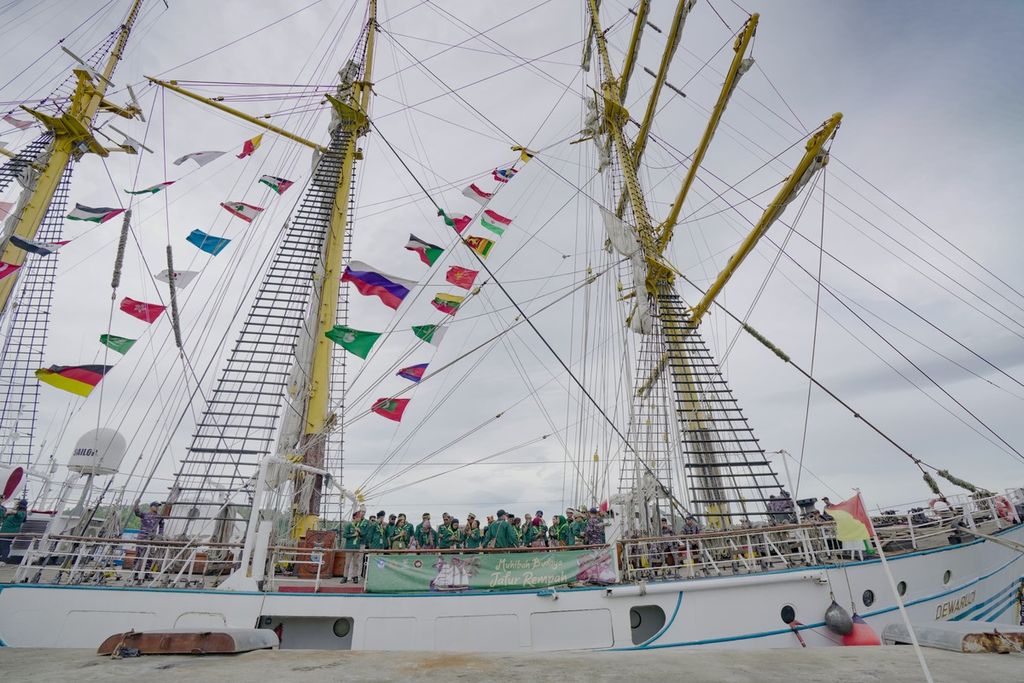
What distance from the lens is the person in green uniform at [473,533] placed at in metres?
10.1

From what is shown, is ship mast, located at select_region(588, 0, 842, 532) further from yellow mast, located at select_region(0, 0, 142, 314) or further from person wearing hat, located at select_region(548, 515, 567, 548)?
yellow mast, located at select_region(0, 0, 142, 314)

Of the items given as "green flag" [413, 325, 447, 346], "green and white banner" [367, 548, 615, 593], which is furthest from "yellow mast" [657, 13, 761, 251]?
"green and white banner" [367, 548, 615, 593]

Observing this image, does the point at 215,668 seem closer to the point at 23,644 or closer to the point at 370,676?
the point at 370,676

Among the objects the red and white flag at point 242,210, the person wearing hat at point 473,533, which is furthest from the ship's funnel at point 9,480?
the person wearing hat at point 473,533

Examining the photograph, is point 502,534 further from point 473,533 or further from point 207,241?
point 207,241

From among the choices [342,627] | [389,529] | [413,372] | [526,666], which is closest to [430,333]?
[413,372]

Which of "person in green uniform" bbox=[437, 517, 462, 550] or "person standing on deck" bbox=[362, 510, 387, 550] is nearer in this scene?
"person standing on deck" bbox=[362, 510, 387, 550]

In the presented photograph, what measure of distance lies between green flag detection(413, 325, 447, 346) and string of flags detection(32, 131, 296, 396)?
5530 mm

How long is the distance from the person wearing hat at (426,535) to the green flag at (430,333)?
3.86 meters

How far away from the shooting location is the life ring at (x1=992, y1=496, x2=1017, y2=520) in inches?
481

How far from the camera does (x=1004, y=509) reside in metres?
12.3

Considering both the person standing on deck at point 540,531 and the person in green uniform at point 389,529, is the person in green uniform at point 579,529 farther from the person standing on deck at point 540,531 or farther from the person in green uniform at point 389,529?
the person in green uniform at point 389,529

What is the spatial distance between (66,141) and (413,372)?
69.3ft

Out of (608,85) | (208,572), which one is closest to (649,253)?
(608,85)
